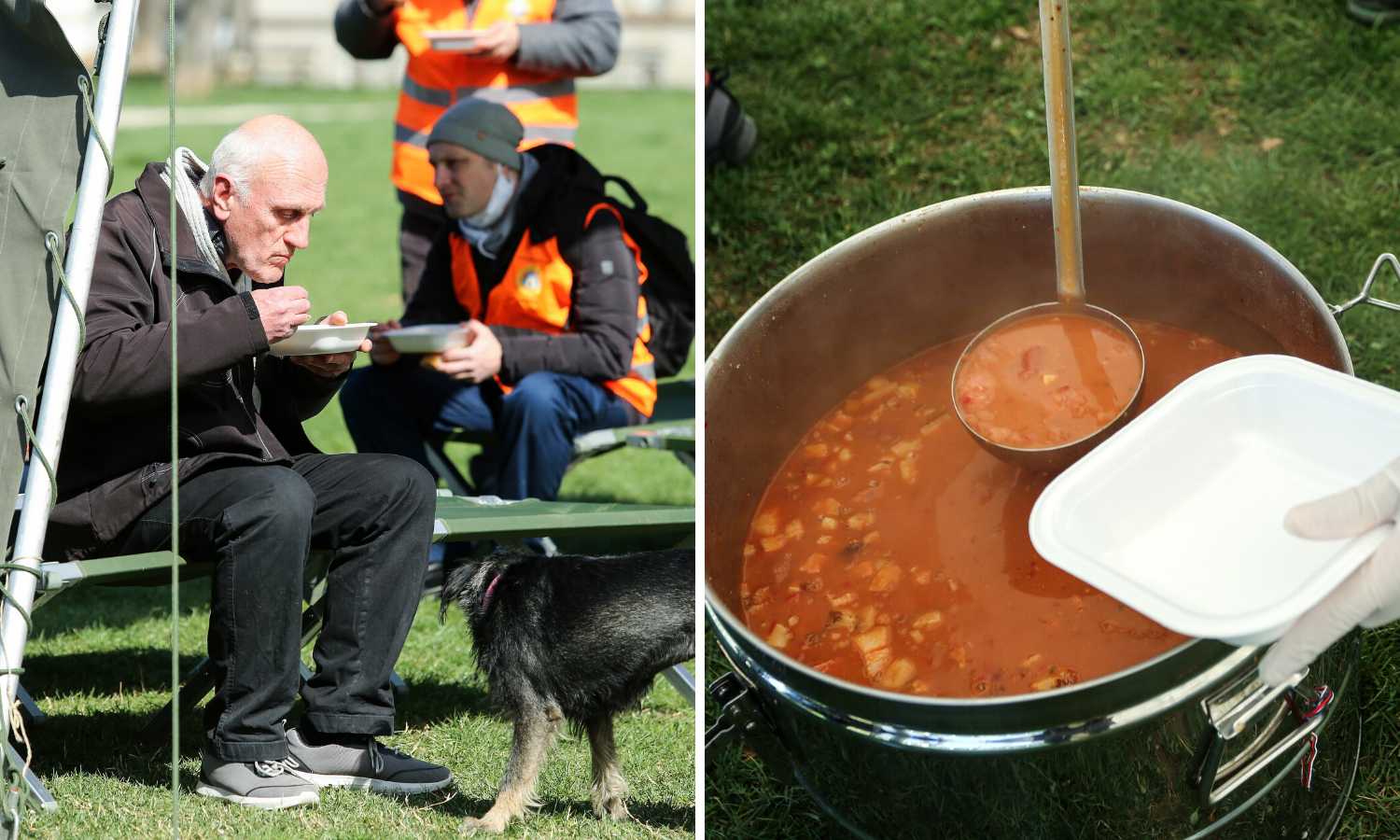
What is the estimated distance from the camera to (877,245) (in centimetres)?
257

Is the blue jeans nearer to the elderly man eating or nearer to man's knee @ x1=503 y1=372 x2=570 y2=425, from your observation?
man's knee @ x1=503 y1=372 x2=570 y2=425

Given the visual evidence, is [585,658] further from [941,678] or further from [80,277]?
[80,277]

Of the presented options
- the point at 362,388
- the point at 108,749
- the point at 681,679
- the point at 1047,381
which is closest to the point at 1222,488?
the point at 1047,381

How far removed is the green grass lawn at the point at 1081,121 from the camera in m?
4.16

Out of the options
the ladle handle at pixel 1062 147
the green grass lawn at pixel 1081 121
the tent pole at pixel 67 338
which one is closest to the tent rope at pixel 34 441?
the tent pole at pixel 67 338

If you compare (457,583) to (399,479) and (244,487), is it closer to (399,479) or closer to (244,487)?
(399,479)

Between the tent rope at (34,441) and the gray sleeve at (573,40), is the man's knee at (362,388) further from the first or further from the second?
the tent rope at (34,441)

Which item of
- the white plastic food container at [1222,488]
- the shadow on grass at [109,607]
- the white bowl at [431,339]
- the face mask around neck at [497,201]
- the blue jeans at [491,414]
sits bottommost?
the shadow on grass at [109,607]

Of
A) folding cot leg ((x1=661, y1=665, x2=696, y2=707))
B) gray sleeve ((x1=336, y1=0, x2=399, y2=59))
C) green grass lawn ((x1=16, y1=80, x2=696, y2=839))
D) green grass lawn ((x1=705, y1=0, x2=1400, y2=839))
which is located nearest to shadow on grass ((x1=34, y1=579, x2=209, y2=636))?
green grass lawn ((x1=16, y1=80, x2=696, y2=839))

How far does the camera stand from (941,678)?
6.88 feet

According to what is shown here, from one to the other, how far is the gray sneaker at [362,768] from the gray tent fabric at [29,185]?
71 cm

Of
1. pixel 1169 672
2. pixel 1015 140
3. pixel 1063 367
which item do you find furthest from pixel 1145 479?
pixel 1015 140

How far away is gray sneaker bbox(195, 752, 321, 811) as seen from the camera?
2.31 metres

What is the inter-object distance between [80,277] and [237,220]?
0.33 meters
